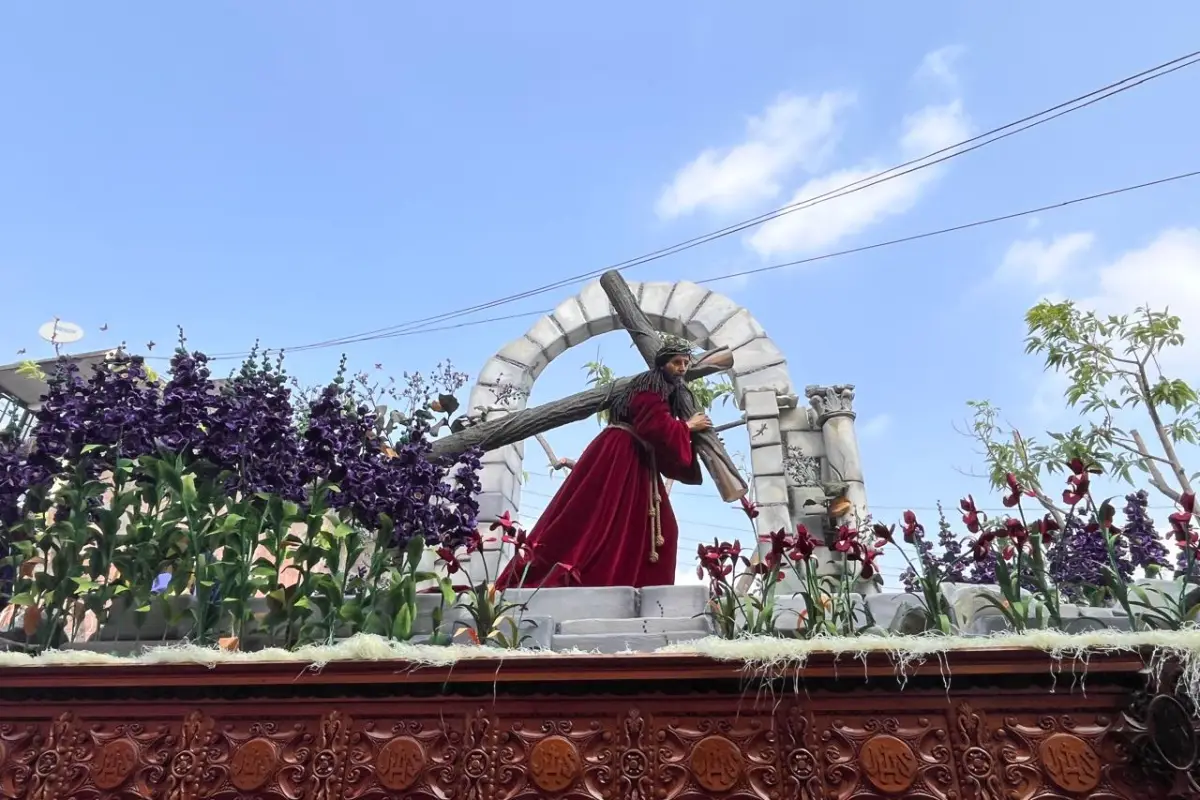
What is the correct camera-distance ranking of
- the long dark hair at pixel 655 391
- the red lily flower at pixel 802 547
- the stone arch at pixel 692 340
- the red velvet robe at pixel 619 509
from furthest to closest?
1. the stone arch at pixel 692 340
2. the long dark hair at pixel 655 391
3. the red velvet robe at pixel 619 509
4. the red lily flower at pixel 802 547

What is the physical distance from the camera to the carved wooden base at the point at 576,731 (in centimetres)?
181

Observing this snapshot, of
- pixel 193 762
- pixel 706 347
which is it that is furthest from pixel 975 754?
pixel 706 347

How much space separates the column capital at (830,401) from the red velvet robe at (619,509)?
165 cm

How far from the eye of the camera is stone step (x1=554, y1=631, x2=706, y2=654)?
2.68 meters

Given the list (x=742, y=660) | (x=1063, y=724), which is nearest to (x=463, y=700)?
(x=742, y=660)

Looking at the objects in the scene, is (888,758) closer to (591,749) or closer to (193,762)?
(591,749)

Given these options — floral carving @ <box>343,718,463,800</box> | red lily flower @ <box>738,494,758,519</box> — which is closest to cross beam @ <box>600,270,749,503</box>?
red lily flower @ <box>738,494,758,519</box>

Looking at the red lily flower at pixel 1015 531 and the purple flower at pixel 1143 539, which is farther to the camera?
the purple flower at pixel 1143 539

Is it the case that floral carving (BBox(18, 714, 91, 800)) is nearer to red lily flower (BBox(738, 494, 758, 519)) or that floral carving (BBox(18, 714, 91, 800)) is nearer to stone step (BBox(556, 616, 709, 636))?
stone step (BBox(556, 616, 709, 636))

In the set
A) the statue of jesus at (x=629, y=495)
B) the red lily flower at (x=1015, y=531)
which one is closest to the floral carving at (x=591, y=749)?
the red lily flower at (x=1015, y=531)

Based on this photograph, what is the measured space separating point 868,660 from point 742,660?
0.31 m

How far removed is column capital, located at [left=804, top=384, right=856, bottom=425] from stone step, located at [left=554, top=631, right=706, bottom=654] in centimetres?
357

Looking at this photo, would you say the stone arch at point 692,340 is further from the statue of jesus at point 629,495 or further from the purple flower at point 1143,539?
the purple flower at point 1143,539

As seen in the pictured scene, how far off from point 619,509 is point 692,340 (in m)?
2.19
